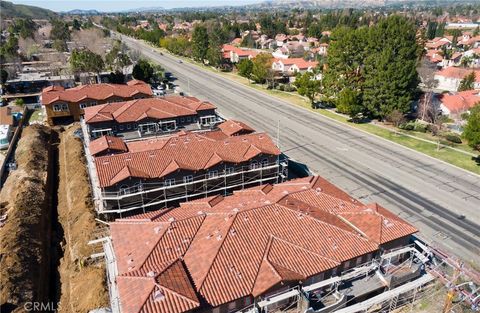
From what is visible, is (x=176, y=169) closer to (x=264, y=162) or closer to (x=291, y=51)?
(x=264, y=162)

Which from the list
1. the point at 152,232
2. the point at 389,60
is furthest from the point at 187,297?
the point at 389,60

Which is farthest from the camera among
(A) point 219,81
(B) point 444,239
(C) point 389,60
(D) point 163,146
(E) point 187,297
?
(A) point 219,81

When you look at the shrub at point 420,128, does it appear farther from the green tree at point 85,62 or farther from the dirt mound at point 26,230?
the green tree at point 85,62

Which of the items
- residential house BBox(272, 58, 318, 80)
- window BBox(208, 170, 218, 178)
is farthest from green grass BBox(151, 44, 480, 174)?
window BBox(208, 170, 218, 178)

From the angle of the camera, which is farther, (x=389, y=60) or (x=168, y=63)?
(x=168, y=63)

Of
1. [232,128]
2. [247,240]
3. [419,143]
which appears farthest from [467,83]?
[247,240]

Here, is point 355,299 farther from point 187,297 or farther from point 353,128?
point 353,128

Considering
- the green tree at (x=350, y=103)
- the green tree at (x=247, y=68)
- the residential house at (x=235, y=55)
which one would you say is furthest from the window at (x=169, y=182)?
the residential house at (x=235, y=55)
